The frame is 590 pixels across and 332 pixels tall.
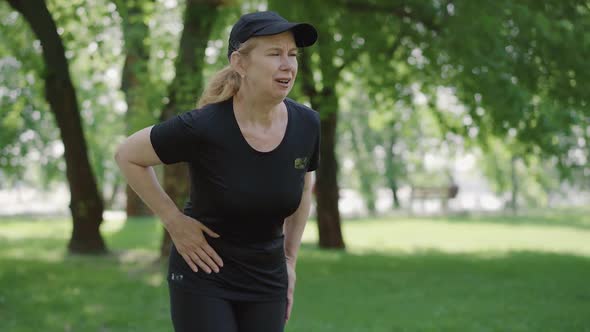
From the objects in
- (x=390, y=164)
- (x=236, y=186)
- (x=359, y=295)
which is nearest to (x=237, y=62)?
(x=236, y=186)

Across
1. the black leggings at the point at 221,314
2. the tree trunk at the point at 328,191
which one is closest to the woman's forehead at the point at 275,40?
the black leggings at the point at 221,314

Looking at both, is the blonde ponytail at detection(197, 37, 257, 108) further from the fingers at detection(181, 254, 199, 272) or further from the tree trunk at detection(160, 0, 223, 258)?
the tree trunk at detection(160, 0, 223, 258)

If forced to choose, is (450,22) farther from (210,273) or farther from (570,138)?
(210,273)

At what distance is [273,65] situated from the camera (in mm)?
3039

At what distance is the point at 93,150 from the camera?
107 ft

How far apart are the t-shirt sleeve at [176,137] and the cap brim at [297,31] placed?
1.40ft

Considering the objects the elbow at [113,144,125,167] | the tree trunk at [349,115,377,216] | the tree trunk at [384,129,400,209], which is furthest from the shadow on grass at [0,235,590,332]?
the tree trunk at [384,129,400,209]

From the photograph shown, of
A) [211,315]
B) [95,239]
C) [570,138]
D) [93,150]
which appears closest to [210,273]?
[211,315]

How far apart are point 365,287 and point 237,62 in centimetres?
843

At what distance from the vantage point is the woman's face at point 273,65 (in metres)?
3.04

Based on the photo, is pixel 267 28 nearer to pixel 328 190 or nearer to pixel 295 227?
pixel 295 227

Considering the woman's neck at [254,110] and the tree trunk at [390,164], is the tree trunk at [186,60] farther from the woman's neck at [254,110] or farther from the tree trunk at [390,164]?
the tree trunk at [390,164]

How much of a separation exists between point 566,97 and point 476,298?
3112mm

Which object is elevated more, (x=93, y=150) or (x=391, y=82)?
(x=391, y=82)
